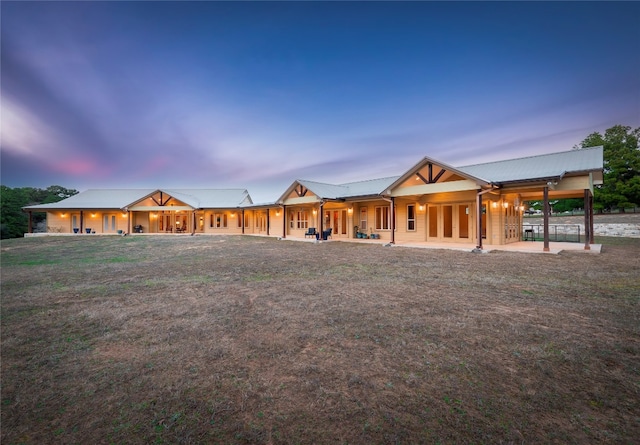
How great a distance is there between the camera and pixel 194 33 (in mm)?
13242

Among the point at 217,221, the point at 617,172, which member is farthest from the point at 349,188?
the point at 617,172

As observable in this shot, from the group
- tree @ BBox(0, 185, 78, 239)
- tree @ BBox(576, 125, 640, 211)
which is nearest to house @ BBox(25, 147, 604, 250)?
tree @ BBox(0, 185, 78, 239)

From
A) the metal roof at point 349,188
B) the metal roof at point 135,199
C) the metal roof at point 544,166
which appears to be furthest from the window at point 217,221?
the metal roof at point 544,166

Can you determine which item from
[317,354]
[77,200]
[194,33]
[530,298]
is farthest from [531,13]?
[77,200]

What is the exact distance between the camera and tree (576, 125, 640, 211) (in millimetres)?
28984

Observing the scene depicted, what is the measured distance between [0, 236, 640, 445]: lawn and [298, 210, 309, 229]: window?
1716cm

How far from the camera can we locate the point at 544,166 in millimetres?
13859

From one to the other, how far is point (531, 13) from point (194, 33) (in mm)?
16541

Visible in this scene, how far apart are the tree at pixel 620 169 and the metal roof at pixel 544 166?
24412mm

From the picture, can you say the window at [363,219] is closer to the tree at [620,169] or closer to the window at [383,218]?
the window at [383,218]

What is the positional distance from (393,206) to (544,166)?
8.19 m

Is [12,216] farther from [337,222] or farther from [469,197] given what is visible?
[469,197]

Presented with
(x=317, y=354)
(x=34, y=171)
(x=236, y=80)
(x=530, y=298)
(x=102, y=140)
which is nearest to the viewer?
(x=317, y=354)

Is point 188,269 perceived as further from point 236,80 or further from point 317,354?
point 236,80
